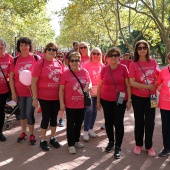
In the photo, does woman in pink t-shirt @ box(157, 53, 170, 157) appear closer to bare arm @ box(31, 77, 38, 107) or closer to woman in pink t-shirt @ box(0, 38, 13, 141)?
bare arm @ box(31, 77, 38, 107)

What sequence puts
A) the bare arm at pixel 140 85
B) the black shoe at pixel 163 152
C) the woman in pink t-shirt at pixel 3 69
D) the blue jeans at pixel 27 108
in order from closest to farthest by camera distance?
1. the bare arm at pixel 140 85
2. the black shoe at pixel 163 152
3. the blue jeans at pixel 27 108
4. the woman in pink t-shirt at pixel 3 69

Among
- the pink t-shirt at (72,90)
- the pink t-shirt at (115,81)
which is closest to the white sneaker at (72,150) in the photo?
the pink t-shirt at (72,90)

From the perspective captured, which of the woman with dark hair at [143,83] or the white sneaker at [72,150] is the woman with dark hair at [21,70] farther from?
the woman with dark hair at [143,83]

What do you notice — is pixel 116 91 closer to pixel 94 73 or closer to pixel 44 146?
pixel 94 73

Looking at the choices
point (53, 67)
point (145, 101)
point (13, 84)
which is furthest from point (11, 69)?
point (145, 101)

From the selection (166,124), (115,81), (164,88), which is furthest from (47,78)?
(166,124)

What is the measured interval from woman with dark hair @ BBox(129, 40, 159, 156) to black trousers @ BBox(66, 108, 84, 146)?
982mm

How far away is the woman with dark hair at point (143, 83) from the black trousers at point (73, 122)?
98 cm

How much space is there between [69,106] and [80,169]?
105cm

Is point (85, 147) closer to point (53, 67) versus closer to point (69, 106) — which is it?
point (69, 106)

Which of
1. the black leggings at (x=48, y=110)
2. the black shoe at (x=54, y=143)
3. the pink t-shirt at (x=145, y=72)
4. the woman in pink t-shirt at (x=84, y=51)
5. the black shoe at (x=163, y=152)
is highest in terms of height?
the woman in pink t-shirt at (x=84, y=51)

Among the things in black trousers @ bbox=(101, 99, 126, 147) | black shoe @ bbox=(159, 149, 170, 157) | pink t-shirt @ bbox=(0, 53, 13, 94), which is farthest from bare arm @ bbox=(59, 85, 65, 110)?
black shoe @ bbox=(159, 149, 170, 157)

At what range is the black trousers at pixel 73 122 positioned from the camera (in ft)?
14.3

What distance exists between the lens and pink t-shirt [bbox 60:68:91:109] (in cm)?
424
